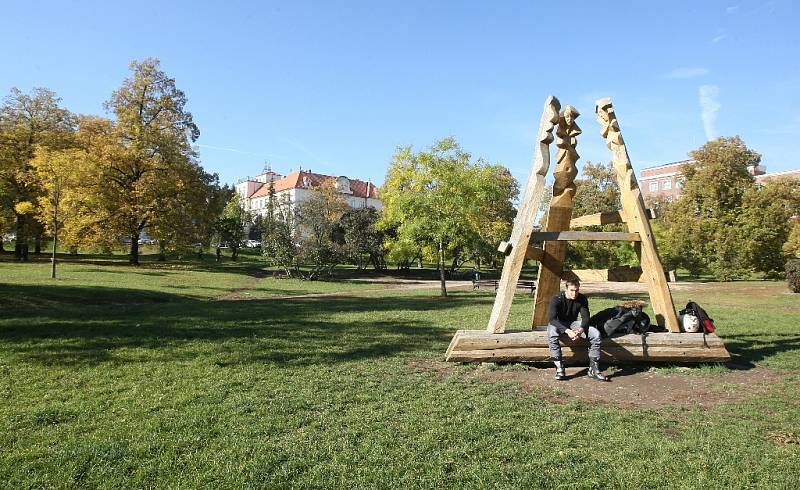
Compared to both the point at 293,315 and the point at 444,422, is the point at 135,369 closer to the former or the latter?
the point at 444,422

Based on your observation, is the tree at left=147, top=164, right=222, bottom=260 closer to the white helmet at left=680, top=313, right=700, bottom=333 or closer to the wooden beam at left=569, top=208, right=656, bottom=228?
the wooden beam at left=569, top=208, right=656, bottom=228

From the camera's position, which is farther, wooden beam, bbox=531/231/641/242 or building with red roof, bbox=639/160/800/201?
building with red roof, bbox=639/160/800/201

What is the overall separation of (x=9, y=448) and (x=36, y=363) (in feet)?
12.6

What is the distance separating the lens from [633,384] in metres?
6.78

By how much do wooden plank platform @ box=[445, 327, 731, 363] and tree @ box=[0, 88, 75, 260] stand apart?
37.7 meters

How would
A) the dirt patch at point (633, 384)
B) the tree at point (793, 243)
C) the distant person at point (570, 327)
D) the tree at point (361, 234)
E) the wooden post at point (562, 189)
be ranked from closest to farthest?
1. the dirt patch at point (633, 384)
2. the distant person at point (570, 327)
3. the wooden post at point (562, 189)
4. the tree at point (361, 234)
5. the tree at point (793, 243)

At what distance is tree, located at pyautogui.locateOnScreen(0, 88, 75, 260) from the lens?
3469 centimetres

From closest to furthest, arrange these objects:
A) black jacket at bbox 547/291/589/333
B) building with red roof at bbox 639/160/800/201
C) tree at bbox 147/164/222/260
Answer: black jacket at bbox 547/291/589/333 < tree at bbox 147/164/222/260 < building with red roof at bbox 639/160/800/201

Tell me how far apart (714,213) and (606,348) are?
1428 inches

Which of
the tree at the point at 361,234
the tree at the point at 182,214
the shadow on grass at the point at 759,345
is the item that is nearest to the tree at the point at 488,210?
the tree at the point at 361,234

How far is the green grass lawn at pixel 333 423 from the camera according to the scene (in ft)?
12.8

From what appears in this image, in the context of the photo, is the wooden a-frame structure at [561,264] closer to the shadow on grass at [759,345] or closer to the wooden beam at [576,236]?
the wooden beam at [576,236]

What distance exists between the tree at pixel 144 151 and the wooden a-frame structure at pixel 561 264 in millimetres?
32284

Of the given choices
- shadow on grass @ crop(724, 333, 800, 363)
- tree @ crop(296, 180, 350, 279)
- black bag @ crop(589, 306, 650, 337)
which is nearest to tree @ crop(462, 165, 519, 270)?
tree @ crop(296, 180, 350, 279)
